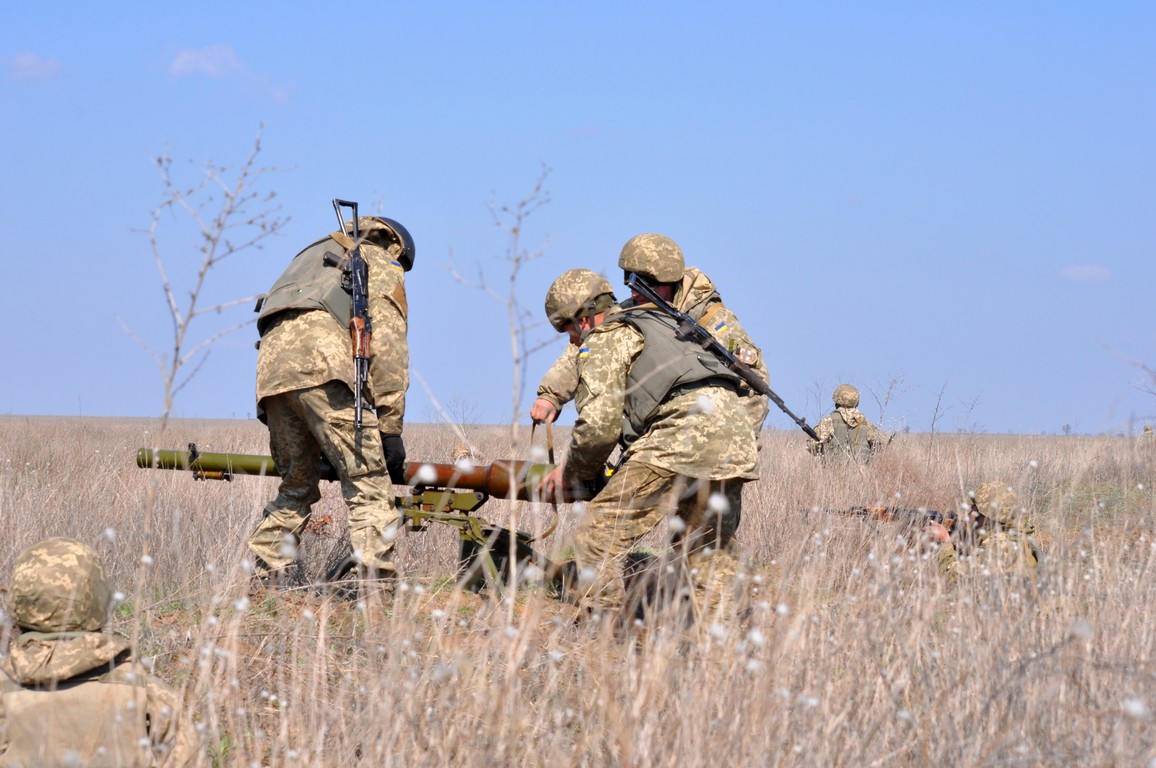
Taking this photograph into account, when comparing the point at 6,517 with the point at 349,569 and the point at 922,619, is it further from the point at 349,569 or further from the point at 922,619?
the point at 922,619

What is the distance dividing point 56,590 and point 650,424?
117 inches

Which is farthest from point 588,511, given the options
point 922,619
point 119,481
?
point 119,481

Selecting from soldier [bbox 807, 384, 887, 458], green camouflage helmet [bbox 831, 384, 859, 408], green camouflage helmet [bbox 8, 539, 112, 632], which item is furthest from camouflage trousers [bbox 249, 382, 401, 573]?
green camouflage helmet [bbox 831, 384, 859, 408]

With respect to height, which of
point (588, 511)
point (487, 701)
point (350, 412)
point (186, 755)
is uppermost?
point (350, 412)

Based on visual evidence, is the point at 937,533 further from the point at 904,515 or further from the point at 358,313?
the point at 358,313

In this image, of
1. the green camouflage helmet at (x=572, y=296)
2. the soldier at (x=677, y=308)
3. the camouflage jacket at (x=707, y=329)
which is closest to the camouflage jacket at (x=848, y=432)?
the soldier at (x=677, y=308)

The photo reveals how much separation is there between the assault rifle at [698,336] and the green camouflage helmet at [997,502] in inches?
55.9

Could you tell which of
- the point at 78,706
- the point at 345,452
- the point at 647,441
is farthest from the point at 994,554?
the point at 78,706

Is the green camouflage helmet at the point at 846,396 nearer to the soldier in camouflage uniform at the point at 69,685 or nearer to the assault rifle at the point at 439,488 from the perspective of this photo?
the assault rifle at the point at 439,488

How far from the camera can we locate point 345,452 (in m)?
5.86

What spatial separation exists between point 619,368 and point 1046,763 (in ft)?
9.42

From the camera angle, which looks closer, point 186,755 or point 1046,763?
point 1046,763

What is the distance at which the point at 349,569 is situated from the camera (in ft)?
21.3

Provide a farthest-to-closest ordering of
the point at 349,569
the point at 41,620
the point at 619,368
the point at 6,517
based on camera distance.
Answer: the point at 6,517 → the point at 349,569 → the point at 619,368 → the point at 41,620
